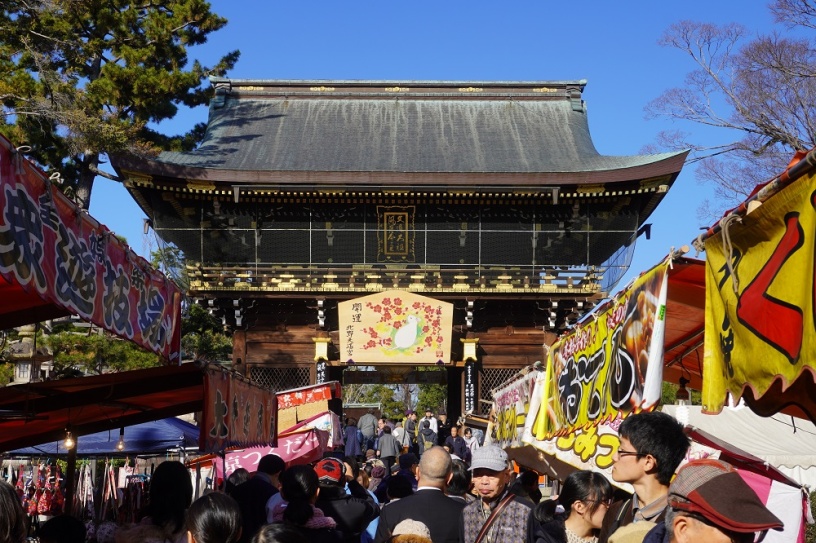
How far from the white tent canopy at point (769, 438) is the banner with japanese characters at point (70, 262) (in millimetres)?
7414

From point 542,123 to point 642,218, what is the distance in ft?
17.1

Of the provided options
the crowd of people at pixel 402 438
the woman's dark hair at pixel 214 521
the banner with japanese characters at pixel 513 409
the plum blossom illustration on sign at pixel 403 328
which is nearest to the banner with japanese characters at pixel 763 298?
the woman's dark hair at pixel 214 521

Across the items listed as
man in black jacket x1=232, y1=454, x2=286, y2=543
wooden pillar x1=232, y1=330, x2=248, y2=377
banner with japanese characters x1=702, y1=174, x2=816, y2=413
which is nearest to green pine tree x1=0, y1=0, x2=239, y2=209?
wooden pillar x1=232, y1=330, x2=248, y2=377

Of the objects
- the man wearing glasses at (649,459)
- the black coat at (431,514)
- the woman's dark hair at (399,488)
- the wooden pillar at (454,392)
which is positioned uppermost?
the man wearing glasses at (649,459)

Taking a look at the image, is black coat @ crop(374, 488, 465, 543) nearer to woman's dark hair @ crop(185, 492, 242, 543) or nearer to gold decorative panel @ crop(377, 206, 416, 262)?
woman's dark hair @ crop(185, 492, 242, 543)

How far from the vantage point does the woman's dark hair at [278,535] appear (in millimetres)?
3500

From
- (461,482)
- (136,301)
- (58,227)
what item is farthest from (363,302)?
(58,227)

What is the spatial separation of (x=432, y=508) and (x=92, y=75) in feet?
69.7

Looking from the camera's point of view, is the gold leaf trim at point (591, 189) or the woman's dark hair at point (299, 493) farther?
the gold leaf trim at point (591, 189)

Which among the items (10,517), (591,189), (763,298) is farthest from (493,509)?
(591,189)

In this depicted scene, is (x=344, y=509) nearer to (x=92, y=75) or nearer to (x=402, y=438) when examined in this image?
(x=402, y=438)

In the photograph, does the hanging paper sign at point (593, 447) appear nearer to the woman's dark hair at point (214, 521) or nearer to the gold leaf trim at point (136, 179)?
the woman's dark hair at point (214, 521)

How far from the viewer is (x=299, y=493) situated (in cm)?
614

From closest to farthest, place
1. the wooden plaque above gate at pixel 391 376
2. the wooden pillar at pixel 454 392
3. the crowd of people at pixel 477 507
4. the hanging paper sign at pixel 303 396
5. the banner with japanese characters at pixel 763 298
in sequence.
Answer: the crowd of people at pixel 477 507 < the banner with japanese characters at pixel 763 298 < the hanging paper sign at pixel 303 396 < the wooden plaque above gate at pixel 391 376 < the wooden pillar at pixel 454 392
